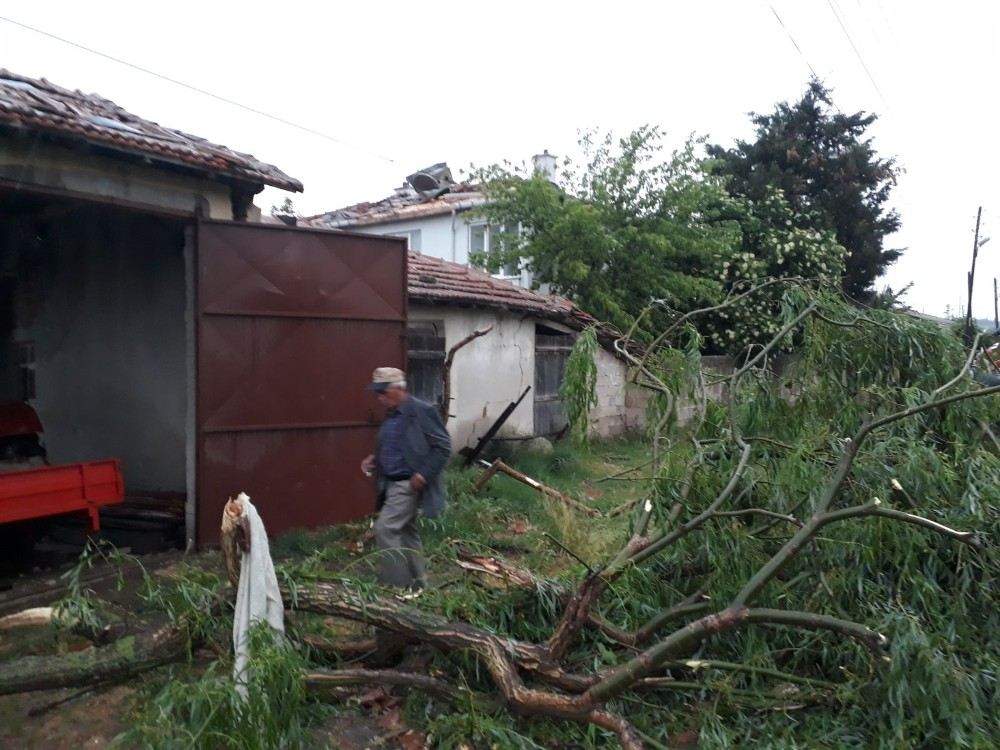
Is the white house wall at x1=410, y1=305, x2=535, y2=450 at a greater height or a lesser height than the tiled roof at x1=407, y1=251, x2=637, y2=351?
lesser

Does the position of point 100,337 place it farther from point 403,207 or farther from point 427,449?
point 403,207

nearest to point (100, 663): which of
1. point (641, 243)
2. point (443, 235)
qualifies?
point (641, 243)

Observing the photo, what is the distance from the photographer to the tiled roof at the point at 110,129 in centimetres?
608

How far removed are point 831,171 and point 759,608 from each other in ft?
64.8

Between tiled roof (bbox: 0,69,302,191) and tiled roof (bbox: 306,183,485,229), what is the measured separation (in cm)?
1084

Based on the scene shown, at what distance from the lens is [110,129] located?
659 cm

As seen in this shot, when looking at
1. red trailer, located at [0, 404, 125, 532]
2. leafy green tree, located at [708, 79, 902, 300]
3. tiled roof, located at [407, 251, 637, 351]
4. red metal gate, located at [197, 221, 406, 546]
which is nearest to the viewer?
red trailer, located at [0, 404, 125, 532]

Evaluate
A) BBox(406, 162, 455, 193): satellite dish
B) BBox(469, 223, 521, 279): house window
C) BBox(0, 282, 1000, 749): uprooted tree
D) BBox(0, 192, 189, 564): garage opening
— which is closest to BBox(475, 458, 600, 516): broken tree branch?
BBox(0, 192, 189, 564): garage opening

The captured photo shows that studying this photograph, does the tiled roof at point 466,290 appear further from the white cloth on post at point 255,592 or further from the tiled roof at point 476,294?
the white cloth on post at point 255,592

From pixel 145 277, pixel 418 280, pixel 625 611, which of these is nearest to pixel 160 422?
pixel 145 277

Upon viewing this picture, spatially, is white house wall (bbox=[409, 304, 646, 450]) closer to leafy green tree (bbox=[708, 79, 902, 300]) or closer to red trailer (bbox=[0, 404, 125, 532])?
red trailer (bbox=[0, 404, 125, 532])

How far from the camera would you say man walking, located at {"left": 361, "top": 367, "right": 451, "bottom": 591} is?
558 centimetres

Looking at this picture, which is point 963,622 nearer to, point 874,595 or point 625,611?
point 874,595

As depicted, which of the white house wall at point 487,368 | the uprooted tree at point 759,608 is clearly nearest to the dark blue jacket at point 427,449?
the uprooted tree at point 759,608
